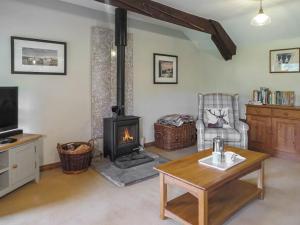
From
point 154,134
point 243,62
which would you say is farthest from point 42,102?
point 243,62

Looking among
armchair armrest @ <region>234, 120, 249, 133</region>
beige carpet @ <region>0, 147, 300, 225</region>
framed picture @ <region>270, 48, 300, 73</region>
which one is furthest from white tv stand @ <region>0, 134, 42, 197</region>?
framed picture @ <region>270, 48, 300, 73</region>

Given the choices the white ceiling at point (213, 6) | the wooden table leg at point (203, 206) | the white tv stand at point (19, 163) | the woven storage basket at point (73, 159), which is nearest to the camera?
the wooden table leg at point (203, 206)

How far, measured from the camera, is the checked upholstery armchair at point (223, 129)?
138 inches

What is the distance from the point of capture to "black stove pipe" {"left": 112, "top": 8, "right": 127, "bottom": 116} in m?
3.35

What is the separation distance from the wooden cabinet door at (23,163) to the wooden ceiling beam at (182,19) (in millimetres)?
1937

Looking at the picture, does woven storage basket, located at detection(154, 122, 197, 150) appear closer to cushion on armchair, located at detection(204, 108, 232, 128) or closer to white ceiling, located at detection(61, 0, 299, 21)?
cushion on armchair, located at detection(204, 108, 232, 128)

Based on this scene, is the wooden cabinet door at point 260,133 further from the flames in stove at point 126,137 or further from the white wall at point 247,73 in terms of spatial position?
the flames in stove at point 126,137

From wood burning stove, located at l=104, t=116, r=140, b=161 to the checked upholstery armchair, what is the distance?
100cm

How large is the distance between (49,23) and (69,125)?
1.43 m

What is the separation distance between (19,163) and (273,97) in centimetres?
385

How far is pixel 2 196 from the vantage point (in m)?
2.38

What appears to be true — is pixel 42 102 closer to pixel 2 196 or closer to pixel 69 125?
pixel 69 125

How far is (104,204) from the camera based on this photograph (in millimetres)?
2307

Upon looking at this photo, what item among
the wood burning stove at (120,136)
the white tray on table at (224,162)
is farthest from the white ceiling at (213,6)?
the white tray on table at (224,162)
